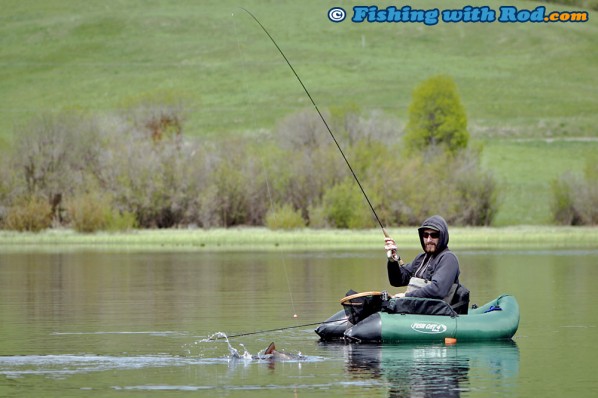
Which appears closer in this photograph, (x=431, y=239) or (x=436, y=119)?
(x=431, y=239)

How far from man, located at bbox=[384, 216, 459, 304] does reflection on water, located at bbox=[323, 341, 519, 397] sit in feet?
2.89

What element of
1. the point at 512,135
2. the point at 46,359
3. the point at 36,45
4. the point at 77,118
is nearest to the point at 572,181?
the point at 77,118

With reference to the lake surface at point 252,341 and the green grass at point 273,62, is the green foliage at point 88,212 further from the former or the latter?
the green grass at point 273,62

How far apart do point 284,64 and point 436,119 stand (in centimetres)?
4995

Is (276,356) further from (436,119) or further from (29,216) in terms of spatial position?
(436,119)

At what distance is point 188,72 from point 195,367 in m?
124

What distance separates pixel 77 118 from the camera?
8050cm

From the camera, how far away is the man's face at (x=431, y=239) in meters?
21.7

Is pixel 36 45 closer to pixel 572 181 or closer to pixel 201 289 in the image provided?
pixel 572 181

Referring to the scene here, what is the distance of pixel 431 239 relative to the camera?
2177 centimetres

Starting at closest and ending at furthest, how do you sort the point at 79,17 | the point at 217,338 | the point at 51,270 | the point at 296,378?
1. the point at 296,378
2. the point at 217,338
3. the point at 51,270
4. the point at 79,17

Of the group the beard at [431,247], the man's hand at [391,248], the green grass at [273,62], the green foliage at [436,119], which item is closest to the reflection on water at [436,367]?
the man's hand at [391,248]

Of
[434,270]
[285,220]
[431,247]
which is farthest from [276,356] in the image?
[285,220]

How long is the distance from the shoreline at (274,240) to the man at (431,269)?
36.5 meters
